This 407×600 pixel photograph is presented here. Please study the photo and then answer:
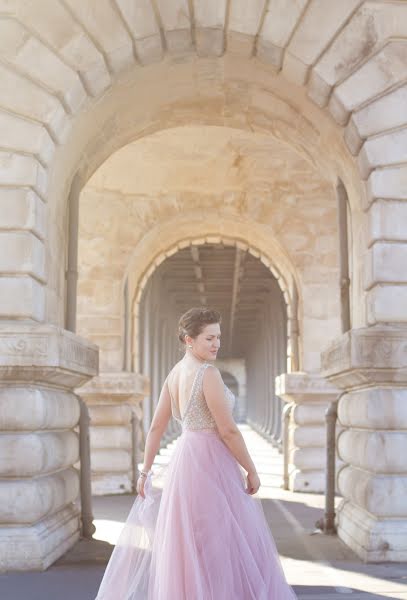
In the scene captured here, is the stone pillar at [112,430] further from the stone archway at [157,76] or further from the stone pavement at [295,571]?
the stone archway at [157,76]

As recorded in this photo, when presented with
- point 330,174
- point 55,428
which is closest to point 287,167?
point 330,174

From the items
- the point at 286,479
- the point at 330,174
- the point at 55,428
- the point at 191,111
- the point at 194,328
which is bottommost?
the point at 286,479

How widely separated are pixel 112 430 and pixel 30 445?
5.24 metres

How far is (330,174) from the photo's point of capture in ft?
24.2

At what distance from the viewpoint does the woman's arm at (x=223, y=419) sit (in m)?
3.84

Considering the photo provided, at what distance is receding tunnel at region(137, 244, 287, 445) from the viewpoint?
17.5 meters

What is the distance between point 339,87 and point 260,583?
371 cm

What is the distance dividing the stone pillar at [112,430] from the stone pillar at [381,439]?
4968 mm

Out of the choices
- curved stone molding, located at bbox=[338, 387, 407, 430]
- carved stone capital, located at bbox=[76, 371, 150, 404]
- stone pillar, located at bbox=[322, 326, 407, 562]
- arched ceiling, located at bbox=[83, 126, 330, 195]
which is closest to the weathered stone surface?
stone pillar, located at bbox=[322, 326, 407, 562]

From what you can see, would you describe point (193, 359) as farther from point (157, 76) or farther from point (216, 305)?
point (216, 305)

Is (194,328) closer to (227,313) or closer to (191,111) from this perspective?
(191,111)

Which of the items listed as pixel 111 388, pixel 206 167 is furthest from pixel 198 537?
pixel 206 167

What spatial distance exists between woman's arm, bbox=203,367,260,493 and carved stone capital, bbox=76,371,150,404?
6.55 metres

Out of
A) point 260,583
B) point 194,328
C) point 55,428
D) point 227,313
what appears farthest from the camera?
point 227,313
